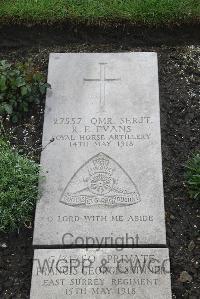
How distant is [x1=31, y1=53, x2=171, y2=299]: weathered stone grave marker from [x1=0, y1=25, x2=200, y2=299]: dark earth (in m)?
0.18

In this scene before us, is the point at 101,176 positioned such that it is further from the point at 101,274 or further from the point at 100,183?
the point at 101,274

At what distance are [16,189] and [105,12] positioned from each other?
2.54 meters

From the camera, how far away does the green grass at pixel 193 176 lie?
16.4 feet

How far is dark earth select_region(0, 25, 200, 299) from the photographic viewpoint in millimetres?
4695

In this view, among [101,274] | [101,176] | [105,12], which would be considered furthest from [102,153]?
[105,12]

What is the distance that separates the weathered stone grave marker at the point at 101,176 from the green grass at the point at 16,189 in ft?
0.34

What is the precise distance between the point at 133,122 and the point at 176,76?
0.92 metres

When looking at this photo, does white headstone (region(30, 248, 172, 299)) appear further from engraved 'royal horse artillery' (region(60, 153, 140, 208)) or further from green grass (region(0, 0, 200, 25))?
green grass (region(0, 0, 200, 25))

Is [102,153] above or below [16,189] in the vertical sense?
above

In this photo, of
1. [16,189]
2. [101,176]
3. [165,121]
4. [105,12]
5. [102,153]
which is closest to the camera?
[16,189]

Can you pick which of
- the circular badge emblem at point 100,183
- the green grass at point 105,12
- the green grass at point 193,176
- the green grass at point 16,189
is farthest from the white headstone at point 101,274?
the green grass at point 105,12

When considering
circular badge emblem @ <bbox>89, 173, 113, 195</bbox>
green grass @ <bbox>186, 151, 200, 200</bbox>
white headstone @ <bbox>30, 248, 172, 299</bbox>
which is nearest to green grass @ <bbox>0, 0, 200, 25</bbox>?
green grass @ <bbox>186, 151, 200, 200</bbox>

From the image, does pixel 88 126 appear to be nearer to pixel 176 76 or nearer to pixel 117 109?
pixel 117 109

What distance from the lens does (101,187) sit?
495 cm
